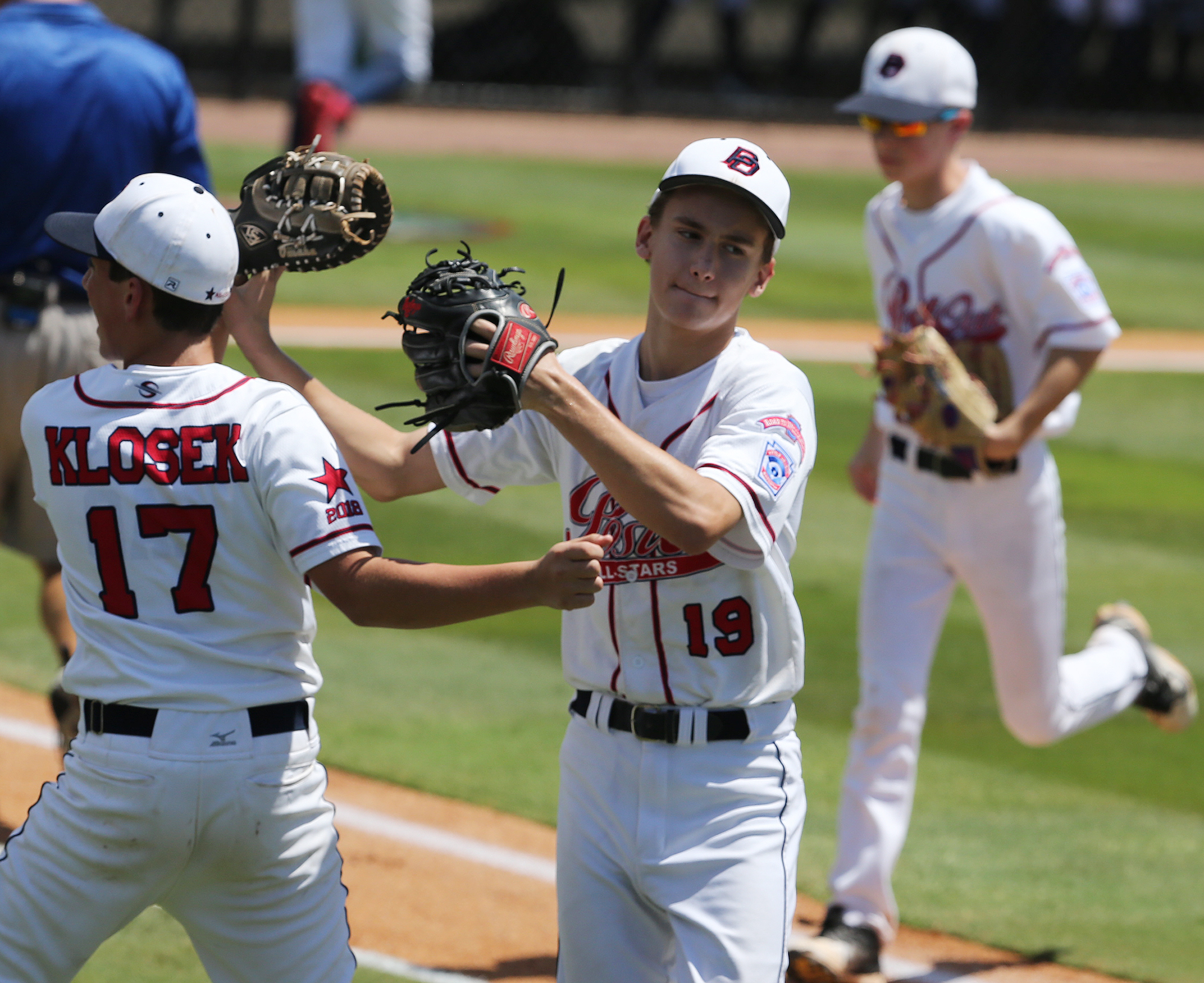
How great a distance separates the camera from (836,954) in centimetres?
454

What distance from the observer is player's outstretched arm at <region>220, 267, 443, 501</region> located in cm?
357

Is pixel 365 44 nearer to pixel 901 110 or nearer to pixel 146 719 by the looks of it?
pixel 901 110

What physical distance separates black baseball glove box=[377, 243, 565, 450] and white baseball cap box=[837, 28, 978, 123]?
228cm

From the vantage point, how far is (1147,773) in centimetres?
638

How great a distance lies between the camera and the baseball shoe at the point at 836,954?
4508 millimetres

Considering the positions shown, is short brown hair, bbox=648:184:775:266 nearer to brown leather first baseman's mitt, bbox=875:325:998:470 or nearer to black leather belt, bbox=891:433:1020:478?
brown leather first baseman's mitt, bbox=875:325:998:470

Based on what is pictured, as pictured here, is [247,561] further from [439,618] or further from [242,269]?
[242,269]

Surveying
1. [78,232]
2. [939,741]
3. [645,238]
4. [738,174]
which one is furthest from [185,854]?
[939,741]

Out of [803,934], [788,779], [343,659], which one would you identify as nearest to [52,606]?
[343,659]

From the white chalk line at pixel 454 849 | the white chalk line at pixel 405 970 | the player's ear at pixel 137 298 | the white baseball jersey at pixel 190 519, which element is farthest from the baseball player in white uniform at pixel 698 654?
the white chalk line at pixel 454 849

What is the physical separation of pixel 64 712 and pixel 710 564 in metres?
2.53

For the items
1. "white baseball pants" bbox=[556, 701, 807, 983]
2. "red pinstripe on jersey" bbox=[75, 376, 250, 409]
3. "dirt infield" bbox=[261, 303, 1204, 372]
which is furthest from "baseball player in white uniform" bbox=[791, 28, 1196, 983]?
"dirt infield" bbox=[261, 303, 1204, 372]

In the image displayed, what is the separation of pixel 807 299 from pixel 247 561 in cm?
1195

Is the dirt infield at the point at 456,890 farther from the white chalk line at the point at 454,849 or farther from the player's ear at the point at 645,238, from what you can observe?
A: the player's ear at the point at 645,238
